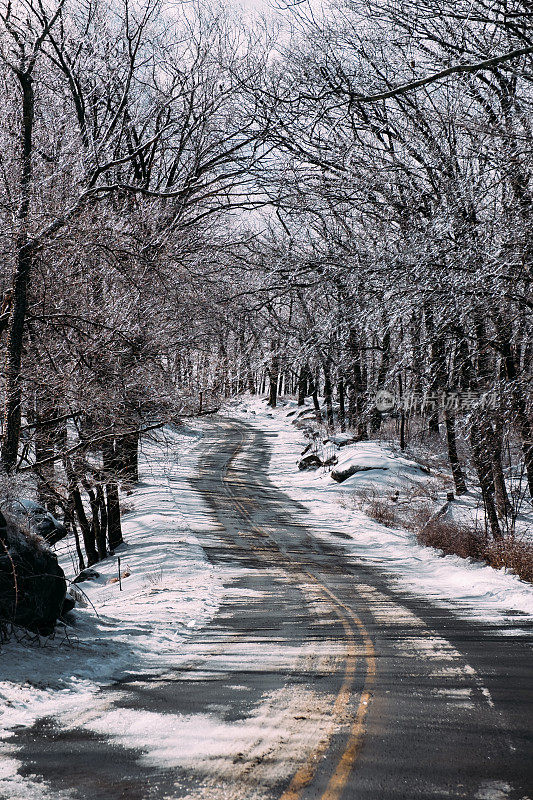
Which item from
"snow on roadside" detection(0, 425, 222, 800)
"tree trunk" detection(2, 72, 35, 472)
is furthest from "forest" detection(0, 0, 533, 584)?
"snow on roadside" detection(0, 425, 222, 800)

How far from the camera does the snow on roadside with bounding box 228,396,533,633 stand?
11500 millimetres

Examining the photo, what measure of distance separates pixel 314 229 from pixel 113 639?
7.26 m

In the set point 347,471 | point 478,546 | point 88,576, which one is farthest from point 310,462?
point 478,546

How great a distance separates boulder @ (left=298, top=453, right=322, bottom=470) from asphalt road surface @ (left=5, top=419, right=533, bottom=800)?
24492mm

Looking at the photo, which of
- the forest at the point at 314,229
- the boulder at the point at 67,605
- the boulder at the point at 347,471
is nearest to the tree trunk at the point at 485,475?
the forest at the point at 314,229

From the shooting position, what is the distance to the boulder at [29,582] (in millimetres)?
7258

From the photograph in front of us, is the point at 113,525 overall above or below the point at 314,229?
below

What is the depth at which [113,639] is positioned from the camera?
8.80 metres

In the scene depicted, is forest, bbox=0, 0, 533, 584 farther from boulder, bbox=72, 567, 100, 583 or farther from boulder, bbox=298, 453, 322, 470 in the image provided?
boulder, bbox=298, 453, 322, 470

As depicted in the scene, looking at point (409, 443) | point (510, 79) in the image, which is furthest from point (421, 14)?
point (409, 443)

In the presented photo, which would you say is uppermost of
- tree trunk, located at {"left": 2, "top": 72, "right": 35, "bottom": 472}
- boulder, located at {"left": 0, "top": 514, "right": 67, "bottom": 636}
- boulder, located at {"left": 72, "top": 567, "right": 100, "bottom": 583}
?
tree trunk, located at {"left": 2, "top": 72, "right": 35, "bottom": 472}

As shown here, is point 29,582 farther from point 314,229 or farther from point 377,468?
point 377,468

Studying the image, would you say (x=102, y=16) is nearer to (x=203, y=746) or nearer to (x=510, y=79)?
(x=510, y=79)

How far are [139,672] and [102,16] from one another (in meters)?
13.5
